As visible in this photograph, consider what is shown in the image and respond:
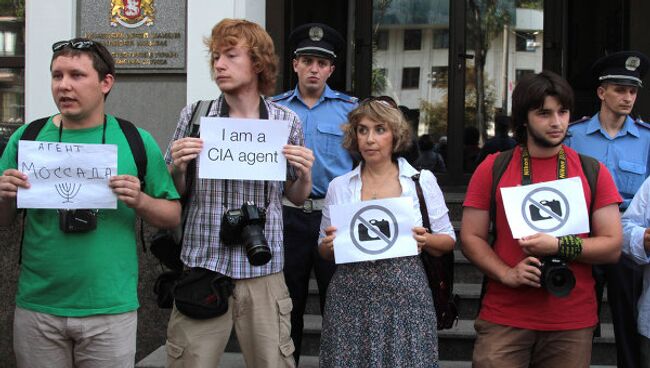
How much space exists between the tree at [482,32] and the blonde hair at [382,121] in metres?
4.65

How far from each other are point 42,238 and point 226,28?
115cm

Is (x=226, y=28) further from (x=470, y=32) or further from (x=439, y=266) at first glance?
(x=470, y=32)

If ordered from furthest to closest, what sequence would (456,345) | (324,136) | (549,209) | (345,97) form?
(456,345), (345,97), (324,136), (549,209)

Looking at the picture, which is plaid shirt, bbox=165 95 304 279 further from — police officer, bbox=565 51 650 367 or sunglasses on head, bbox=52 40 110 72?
police officer, bbox=565 51 650 367

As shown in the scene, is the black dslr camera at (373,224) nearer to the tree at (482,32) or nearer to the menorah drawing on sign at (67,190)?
the menorah drawing on sign at (67,190)

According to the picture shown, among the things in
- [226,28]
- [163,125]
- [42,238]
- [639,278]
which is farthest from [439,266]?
[163,125]

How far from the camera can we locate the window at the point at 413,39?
8234mm

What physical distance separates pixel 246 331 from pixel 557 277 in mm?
1311

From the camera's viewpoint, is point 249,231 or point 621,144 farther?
point 621,144

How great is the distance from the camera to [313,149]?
178 inches

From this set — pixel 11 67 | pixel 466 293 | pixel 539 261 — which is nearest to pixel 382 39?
pixel 466 293

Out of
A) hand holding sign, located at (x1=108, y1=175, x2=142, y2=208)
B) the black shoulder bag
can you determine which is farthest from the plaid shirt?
the black shoulder bag

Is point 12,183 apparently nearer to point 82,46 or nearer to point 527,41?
point 82,46

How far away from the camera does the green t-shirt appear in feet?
10.1
